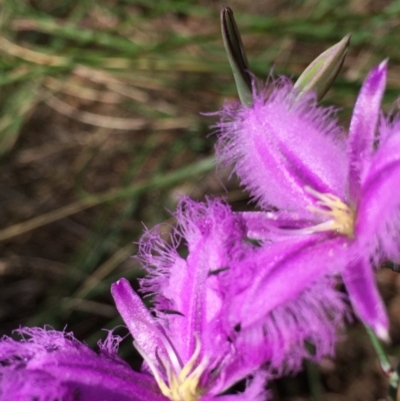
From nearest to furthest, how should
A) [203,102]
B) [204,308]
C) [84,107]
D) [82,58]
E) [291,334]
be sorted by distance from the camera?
[291,334] < [204,308] < [82,58] < [203,102] < [84,107]

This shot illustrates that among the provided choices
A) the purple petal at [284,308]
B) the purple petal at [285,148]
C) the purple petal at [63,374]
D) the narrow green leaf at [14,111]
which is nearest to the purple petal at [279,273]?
the purple petal at [284,308]

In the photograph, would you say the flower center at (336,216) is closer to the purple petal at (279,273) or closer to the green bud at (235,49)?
the purple petal at (279,273)

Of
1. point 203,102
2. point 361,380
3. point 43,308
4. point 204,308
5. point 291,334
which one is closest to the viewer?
point 291,334

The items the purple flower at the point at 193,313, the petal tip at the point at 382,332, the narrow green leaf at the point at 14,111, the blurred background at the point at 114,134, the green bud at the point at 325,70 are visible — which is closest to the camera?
the petal tip at the point at 382,332

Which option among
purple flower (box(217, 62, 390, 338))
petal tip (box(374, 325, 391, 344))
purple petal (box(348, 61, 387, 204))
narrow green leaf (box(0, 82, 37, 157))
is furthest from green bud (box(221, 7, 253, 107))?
narrow green leaf (box(0, 82, 37, 157))

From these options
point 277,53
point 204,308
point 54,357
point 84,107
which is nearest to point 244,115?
point 204,308

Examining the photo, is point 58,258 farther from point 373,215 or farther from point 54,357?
point 373,215

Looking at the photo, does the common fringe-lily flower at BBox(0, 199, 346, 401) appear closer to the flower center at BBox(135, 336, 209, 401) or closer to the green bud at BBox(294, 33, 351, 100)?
the flower center at BBox(135, 336, 209, 401)
